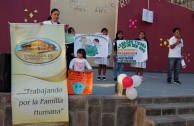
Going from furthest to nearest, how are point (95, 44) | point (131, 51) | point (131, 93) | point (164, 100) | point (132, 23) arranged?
1. point (132, 23)
2. point (131, 51)
3. point (95, 44)
4. point (164, 100)
5. point (131, 93)

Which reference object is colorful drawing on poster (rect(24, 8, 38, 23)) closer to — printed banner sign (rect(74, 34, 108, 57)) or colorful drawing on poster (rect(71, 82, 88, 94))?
printed banner sign (rect(74, 34, 108, 57))

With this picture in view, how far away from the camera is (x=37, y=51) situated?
6.05 meters

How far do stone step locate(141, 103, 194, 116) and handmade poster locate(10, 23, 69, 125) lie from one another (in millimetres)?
1639

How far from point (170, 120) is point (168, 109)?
1.35ft

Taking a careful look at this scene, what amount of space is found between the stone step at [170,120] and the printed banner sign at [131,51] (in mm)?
3475

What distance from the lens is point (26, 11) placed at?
11242mm

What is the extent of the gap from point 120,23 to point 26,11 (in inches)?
143

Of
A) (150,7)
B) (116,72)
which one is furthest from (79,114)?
(150,7)

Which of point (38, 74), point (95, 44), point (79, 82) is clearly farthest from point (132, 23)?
point (38, 74)

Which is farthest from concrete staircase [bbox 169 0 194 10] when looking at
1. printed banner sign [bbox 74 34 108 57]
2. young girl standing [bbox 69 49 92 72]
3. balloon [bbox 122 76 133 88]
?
balloon [bbox 122 76 133 88]

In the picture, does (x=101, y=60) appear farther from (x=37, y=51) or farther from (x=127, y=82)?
(x=37, y=51)

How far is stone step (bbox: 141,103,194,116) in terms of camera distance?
662 centimetres

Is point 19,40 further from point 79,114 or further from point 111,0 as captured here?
point 111,0

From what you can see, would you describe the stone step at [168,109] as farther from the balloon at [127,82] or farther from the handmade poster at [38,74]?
the handmade poster at [38,74]
